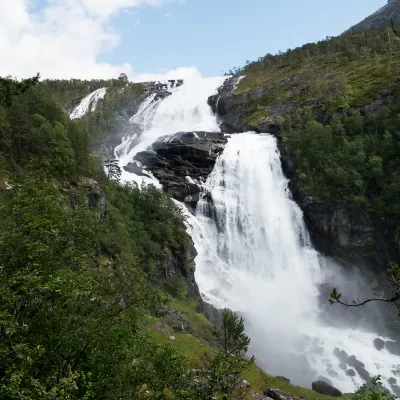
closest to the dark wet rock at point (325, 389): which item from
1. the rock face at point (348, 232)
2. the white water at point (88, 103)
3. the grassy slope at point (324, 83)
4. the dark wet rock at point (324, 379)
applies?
the dark wet rock at point (324, 379)

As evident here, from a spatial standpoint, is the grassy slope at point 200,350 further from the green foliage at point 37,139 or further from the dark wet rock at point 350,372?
the green foliage at point 37,139

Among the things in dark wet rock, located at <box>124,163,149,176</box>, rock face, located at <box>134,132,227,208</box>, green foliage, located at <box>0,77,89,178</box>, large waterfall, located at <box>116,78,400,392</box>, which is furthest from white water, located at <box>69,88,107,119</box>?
green foliage, located at <box>0,77,89,178</box>

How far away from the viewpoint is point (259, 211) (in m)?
57.5

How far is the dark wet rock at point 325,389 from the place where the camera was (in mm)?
31359

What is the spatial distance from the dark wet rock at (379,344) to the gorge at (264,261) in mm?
632

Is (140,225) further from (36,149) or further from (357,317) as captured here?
(357,317)

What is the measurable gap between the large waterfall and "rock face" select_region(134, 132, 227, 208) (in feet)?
7.05

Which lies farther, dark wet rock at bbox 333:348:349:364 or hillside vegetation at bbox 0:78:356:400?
dark wet rock at bbox 333:348:349:364

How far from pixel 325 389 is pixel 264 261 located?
22255 millimetres

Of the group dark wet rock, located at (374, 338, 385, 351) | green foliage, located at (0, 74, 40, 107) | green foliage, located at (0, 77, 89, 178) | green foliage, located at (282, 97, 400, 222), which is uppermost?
green foliage, located at (282, 97, 400, 222)

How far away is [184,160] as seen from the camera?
66250mm

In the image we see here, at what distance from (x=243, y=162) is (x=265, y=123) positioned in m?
24.8

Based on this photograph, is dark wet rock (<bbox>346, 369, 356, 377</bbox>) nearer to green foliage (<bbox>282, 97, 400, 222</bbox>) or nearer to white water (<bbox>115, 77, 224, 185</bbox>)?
green foliage (<bbox>282, 97, 400, 222</bbox>)

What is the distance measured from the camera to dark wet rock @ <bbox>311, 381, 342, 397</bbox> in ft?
103
